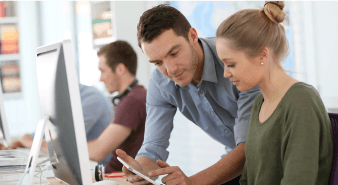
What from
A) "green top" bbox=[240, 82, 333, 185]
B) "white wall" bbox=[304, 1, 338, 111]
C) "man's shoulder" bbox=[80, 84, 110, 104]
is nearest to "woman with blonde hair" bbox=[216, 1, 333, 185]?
"green top" bbox=[240, 82, 333, 185]

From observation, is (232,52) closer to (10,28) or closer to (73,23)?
(73,23)

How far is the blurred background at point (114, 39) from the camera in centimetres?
363

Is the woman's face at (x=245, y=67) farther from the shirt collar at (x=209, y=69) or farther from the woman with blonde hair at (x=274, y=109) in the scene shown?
the shirt collar at (x=209, y=69)

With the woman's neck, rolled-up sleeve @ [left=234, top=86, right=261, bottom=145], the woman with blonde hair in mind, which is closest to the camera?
the woman with blonde hair

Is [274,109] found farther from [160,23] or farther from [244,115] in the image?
[160,23]

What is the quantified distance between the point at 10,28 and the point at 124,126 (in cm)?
275

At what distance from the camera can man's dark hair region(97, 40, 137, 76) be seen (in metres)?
2.36

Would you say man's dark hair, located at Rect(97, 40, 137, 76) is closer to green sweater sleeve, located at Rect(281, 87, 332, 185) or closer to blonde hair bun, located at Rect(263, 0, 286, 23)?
blonde hair bun, located at Rect(263, 0, 286, 23)

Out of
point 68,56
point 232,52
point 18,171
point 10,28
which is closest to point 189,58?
point 232,52

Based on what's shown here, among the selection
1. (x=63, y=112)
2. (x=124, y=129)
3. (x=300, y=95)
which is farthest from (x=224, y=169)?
(x=124, y=129)

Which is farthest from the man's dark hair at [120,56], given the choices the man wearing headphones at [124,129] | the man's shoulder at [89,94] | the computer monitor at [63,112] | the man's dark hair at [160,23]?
the computer monitor at [63,112]

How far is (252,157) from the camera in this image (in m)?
1.06

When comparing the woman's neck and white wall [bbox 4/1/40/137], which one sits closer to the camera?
the woman's neck

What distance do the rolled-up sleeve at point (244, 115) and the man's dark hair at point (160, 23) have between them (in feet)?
1.20
